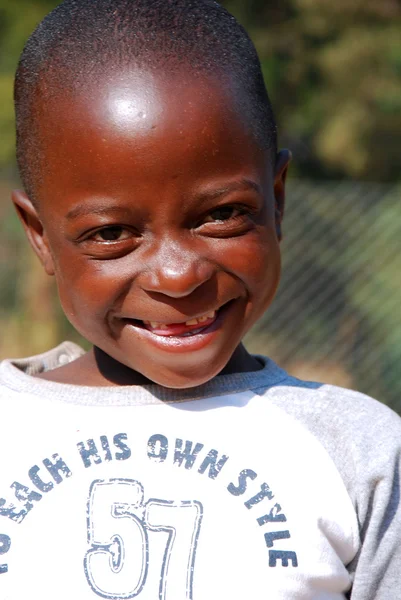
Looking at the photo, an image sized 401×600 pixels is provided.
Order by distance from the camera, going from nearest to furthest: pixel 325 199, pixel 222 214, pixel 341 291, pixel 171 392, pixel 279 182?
pixel 222 214, pixel 171 392, pixel 279 182, pixel 341 291, pixel 325 199

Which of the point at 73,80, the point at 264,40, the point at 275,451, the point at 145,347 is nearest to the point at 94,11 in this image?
the point at 73,80

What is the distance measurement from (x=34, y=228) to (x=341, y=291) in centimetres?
494

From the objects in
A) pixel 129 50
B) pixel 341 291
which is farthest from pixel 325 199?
pixel 129 50

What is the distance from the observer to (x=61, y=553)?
187 cm

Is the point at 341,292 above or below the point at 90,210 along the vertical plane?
below

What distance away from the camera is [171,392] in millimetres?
2037

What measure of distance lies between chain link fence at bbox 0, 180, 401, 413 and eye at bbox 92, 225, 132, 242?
4997 mm

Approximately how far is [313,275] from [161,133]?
5.28 meters

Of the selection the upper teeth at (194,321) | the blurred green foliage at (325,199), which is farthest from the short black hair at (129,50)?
the blurred green foliage at (325,199)

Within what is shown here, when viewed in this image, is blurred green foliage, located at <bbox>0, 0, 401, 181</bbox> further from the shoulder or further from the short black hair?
the shoulder

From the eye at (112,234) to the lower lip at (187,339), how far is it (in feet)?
0.63

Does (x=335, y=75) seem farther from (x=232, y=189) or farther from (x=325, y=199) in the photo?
(x=232, y=189)

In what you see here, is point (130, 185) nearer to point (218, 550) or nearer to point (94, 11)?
point (94, 11)

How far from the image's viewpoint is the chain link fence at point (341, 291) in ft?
22.4
